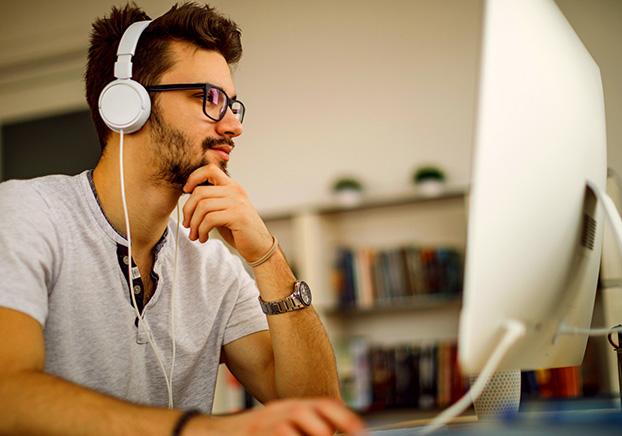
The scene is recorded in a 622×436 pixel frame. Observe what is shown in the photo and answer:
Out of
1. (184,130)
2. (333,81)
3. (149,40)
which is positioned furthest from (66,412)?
(333,81)

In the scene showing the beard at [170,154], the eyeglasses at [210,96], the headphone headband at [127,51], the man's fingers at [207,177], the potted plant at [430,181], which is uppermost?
the potted plant at [430,181]

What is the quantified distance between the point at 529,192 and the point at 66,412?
529 millimetres

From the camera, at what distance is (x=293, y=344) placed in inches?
51.2

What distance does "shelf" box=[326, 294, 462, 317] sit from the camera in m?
3.29

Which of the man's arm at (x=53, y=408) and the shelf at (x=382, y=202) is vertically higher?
the shelf at (x=382, y=202)

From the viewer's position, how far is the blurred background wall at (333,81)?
11.5 ft

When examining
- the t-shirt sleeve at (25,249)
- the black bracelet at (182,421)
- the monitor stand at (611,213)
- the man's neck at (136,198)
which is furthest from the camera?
the man's neck at (136,198)

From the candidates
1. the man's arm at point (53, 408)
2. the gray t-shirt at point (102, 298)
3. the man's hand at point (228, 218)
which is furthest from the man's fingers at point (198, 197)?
the man's arm at point (53, 408)

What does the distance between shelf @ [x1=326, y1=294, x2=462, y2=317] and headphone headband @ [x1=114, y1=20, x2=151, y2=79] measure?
2194 mm

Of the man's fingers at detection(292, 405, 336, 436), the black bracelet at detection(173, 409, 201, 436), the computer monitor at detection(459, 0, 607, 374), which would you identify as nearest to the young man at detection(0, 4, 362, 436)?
the black bracelet at detection(173, 409, 201, 436)

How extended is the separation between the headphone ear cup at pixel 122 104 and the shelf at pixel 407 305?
7.22ft

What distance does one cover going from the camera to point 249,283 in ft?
5.13

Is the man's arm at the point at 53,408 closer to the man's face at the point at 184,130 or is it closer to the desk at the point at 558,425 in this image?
the desk at the point at 558,425

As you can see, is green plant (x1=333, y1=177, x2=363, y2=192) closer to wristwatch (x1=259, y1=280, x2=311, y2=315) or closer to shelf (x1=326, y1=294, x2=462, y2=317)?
shelf (x1=326, y1=294, x2=462, y2=317)
